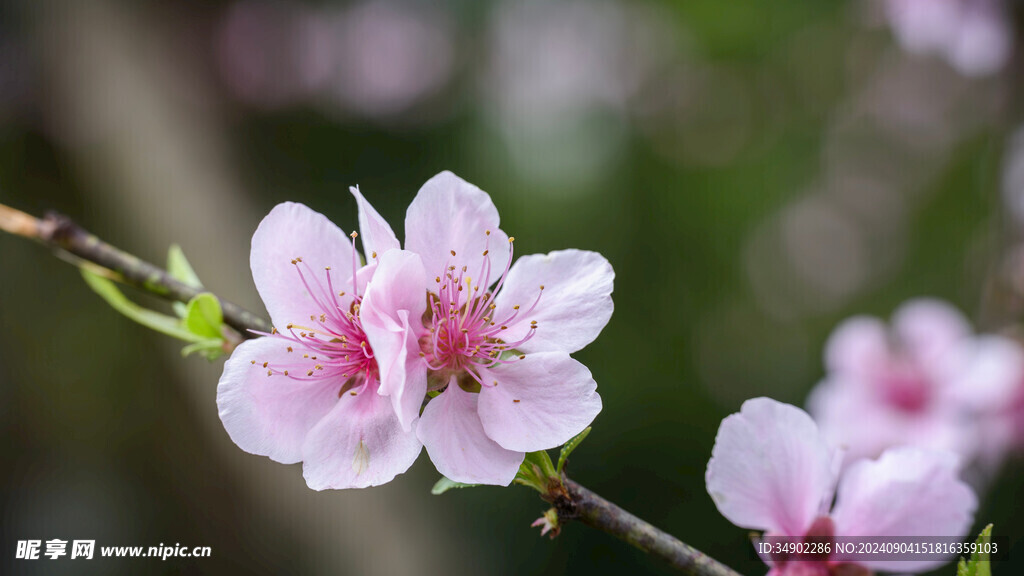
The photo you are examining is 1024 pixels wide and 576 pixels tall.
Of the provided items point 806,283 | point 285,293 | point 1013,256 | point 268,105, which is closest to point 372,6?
point 268,105

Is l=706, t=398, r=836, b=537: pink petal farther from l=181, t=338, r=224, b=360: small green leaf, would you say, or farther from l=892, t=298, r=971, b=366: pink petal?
l=892, t=298, r=971, b=366: pink petal

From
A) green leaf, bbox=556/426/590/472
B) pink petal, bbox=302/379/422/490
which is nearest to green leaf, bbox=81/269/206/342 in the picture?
pink petal, bbox=302/379/422/490

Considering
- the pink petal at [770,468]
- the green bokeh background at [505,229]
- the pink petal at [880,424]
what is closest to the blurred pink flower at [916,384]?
the pink petal at [880,424]

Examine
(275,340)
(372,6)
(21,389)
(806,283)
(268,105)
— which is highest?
(372,6)

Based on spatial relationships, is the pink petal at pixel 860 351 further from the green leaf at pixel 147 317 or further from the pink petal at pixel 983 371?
the green leaf at pixel 147 317

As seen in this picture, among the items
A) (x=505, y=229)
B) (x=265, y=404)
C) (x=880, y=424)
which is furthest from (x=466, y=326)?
(x=505, y=229)

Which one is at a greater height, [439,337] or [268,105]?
[268,105]

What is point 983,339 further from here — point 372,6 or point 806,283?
point 372,6

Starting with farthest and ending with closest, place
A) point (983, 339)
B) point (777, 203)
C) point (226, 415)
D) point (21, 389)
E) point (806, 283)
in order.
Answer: point (806, 283), point (777, 203), point (21, 389), point (983, 339), point (226, 415)

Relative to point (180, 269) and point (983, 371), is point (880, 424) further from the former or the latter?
point (180, 269)
